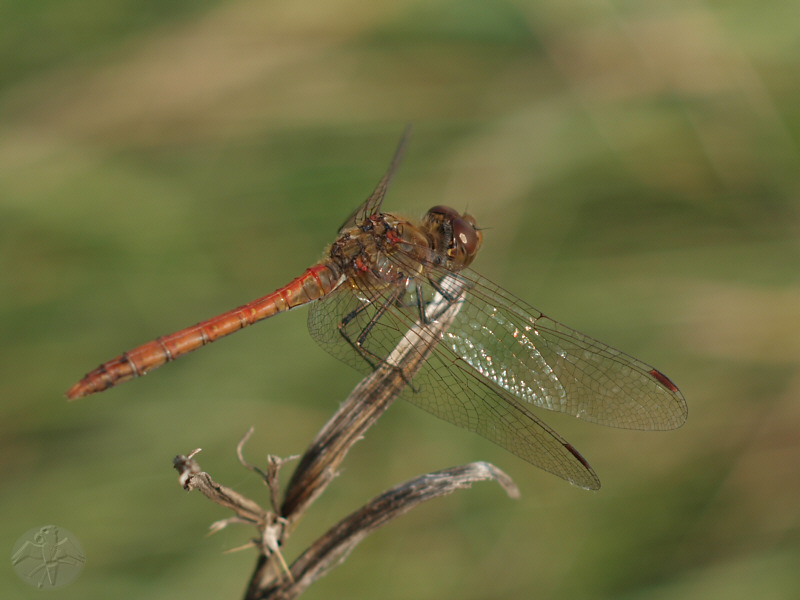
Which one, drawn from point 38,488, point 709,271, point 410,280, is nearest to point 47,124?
point 38,488

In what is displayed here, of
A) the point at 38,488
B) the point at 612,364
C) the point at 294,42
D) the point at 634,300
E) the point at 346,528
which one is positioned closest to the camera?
the point at 346,528

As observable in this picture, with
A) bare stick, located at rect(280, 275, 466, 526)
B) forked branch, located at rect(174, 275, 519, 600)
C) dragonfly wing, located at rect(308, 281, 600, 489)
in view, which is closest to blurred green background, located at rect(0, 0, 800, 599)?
dragonfly wing, located at rect(308, 281, 600, 489)

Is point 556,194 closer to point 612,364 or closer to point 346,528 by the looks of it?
point 612,364

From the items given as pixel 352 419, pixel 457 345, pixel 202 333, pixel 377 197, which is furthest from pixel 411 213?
pixel 352 419

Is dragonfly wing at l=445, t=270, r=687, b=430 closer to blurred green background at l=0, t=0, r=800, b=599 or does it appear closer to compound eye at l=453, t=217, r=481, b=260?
compound eye at l=453, t=217, r=481, b=260

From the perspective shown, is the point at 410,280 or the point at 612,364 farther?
the point at 410,280

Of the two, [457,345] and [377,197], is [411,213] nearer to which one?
[377,197]

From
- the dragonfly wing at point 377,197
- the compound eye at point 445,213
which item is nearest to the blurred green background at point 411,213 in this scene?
the dragonfly wing at point 377,197
